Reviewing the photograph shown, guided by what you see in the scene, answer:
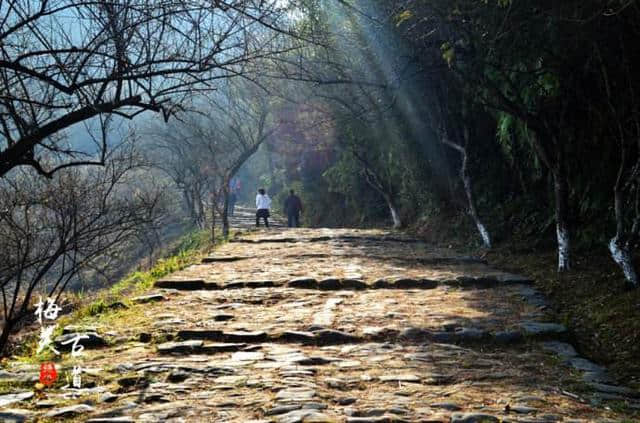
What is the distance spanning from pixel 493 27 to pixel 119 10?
443cm

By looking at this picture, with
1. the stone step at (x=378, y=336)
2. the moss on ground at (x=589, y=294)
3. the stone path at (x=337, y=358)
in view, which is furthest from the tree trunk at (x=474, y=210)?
the stone step at (x=378, y=336)

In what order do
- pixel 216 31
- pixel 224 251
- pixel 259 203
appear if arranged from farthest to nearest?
1. pixel 259 203
2. pixel 224 251
3. pixel 216 31

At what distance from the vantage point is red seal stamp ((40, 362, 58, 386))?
13.1 ft

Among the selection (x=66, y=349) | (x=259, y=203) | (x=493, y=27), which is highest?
(x=493, y=27)

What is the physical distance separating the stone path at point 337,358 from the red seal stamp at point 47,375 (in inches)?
8.4

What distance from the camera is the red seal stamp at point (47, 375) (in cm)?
399

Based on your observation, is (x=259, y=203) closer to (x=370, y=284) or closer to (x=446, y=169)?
(x=446, y=169)

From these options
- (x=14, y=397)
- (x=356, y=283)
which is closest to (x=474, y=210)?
(x=356, y=283)

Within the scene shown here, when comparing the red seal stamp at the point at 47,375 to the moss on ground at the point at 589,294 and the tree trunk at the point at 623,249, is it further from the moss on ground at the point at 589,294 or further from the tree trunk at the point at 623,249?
the tree trunk at the point at 623,249

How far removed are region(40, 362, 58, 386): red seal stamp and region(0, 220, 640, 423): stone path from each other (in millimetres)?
214

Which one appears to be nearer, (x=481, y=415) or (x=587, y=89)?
(x=481, y=415)

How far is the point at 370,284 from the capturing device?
25.7ft

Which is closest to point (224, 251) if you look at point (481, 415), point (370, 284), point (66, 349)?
point (370, 284)

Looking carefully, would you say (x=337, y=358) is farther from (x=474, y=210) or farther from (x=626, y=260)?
(x=474, y=210)
